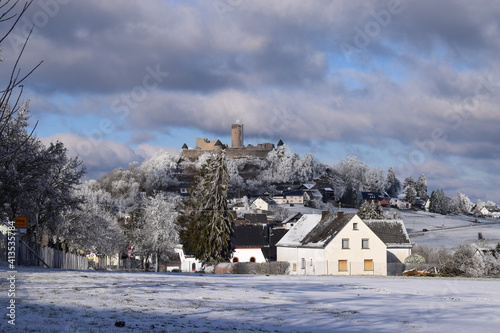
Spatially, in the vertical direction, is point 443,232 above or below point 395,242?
above

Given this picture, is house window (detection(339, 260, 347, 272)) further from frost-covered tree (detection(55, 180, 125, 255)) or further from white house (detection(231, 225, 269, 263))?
frost-covered tree (detection(55, 180, 125, 255))

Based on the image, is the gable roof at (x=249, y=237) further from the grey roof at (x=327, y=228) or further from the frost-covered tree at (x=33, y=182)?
the frost-covered tree at (x=33, y=182)

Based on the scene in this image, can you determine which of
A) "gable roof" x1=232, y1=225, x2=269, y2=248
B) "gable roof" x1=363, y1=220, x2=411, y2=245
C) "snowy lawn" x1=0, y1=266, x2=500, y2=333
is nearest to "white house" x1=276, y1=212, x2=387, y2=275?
"gable roof" x1=363, y1=220, x2=411, y2=245

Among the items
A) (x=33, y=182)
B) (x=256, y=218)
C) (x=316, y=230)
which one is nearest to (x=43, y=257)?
(x=33, y=182)

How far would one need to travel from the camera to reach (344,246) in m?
63.3

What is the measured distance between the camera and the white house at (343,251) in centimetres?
6203

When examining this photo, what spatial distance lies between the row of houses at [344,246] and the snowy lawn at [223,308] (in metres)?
37.4

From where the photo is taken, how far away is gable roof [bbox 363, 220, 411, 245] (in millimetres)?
70188

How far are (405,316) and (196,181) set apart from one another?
61345 mm

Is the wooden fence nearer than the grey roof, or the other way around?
the wooden fence

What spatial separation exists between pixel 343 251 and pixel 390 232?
35.3 feet

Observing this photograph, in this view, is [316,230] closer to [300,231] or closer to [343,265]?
[300,231]

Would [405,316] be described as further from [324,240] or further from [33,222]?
[324,240]

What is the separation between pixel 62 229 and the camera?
2308 inches
